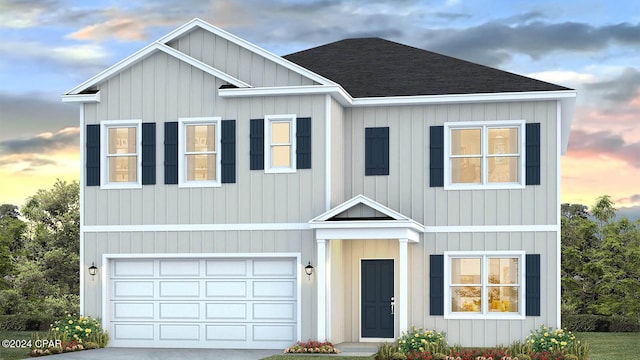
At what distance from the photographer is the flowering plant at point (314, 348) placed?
23.1 metres

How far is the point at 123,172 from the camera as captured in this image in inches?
1006

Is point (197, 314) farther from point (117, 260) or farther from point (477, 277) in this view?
point (477, 277)

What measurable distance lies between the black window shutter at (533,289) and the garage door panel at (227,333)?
22.5ft

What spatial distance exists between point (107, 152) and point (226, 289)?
4.55 m

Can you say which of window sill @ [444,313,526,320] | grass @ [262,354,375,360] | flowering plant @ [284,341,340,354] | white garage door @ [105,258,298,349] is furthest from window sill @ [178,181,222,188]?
window sill @ [444,313,526,320]

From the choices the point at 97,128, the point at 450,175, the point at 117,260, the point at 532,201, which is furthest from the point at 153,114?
the point at 532,201

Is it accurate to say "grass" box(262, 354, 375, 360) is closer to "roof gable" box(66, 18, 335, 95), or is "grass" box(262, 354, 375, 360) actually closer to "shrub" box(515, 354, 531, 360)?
"shrub" box(515, 354, 531, 360)

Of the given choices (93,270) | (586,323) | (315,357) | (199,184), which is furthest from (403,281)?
(586,323)

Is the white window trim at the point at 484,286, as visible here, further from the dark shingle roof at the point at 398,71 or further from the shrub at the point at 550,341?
the dark shingle roof at the point at 398,71

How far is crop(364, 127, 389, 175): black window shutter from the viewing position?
84.1 feet

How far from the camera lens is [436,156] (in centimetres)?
2522

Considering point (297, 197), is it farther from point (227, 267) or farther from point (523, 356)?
point (523, 356)

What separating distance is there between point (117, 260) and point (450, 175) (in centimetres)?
859

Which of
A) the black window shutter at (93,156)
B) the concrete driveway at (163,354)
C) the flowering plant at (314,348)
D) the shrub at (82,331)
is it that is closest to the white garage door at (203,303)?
the shrub at (82,331)
